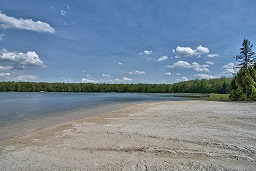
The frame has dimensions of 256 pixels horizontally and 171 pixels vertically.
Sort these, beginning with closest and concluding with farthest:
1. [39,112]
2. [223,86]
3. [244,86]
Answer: [39,112], [244,86], [223,86]

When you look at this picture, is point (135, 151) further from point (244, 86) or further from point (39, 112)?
point (244, 86)

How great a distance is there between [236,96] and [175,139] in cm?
4051

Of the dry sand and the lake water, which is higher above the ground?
the dry sand

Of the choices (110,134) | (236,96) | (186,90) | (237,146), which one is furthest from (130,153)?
(186,90)

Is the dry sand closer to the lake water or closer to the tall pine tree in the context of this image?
the lake water

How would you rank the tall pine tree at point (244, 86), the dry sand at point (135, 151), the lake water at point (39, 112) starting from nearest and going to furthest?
the dry sand at point (135, 151)
the lake water at point (39, 112)
the tall pine tree at point (244, 86)

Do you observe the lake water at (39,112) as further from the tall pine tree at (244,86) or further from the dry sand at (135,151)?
the tall pine tree at (244,86)

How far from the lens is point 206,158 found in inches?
297

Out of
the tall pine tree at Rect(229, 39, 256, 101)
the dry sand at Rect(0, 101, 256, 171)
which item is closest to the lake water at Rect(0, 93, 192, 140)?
the dry sand at Rect(0, 101, 256, 171)

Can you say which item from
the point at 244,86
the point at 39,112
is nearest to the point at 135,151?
the point at 39,112

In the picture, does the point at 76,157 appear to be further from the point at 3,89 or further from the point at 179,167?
the point at 3,89

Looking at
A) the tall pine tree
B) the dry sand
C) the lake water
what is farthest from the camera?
the tall pine tree

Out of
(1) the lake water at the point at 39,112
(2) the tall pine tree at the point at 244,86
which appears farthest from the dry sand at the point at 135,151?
(2) the tall pine tree at the point at 244,86

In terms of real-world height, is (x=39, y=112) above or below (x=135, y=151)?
below
